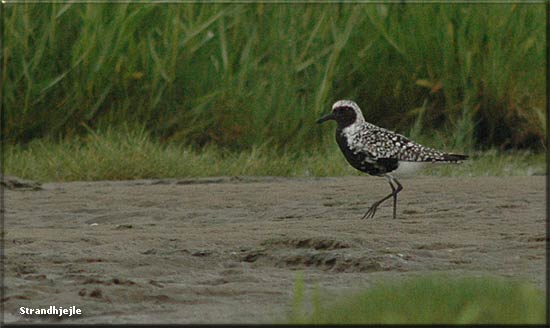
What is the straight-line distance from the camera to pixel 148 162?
7.66m

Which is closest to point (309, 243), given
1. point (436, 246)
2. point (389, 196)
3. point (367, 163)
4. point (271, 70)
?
point (436, 246)

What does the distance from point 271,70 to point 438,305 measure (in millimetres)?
6407

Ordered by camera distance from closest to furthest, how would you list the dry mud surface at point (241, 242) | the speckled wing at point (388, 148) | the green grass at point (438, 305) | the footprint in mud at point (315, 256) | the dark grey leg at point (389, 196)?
the green grass at point (438, 305)
the dry mud surface at point (241, 242)
the footprint in mud at point (315, 256)
the speckled wing at point (388, 148)
the dark grey leg at point (389, 196)

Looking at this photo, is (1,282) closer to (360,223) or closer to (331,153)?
(360,223)

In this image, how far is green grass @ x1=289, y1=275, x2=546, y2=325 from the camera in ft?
7.50

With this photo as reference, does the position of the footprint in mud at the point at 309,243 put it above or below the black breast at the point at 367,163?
below

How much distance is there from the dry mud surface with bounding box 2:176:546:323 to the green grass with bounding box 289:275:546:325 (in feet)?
2.07

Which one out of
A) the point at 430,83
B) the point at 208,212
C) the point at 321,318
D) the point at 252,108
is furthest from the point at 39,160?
the point at 321,318

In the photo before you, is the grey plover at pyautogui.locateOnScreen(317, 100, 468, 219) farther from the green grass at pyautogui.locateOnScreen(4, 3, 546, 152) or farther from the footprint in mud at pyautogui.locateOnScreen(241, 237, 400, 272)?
the green grass at pyautogui.locateOnScreen(4, 3, 546, 152)

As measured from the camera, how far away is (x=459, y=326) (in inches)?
88.2

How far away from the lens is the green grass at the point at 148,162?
7.58m

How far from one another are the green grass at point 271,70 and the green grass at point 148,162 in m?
0.24

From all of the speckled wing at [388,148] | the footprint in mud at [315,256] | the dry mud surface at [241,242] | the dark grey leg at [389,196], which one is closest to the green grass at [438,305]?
the dry mud surface at [241,242]

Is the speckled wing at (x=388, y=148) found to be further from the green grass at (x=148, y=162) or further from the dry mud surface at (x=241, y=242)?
the green grass at (x=148, y=162)
